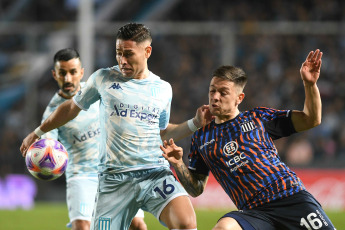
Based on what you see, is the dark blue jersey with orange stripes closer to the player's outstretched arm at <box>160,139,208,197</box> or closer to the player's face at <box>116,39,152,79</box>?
the player's outstretched arm at <box>160,139,208,197</box>

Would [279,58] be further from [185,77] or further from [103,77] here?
[103,77]

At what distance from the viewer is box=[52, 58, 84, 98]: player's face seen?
269 inches

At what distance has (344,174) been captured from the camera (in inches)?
549

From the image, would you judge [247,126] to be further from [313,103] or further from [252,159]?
[313,103]

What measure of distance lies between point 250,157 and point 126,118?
3.63ft

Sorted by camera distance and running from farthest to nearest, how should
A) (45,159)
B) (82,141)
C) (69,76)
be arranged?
(69,76) → (82,141) → (45,159)

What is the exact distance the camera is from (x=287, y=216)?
4.82m

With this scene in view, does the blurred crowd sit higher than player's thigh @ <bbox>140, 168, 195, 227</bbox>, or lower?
higher

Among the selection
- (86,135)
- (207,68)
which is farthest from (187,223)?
(207,68)

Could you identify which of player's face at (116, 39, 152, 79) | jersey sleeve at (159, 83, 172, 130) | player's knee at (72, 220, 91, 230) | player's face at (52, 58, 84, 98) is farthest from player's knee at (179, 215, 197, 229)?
player's face at (52, 58, 84, 98)

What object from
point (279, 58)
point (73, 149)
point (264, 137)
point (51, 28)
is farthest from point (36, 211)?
point (264, 137)

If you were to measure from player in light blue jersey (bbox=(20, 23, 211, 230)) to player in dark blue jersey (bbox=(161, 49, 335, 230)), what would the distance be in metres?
0.28

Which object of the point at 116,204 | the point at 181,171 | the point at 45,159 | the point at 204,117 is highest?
the point at 204,117

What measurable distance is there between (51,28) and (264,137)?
11.5 meters
